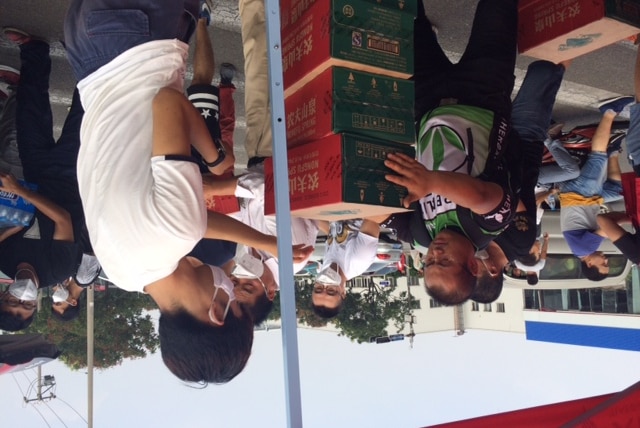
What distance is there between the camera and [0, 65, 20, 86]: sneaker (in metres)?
2.85

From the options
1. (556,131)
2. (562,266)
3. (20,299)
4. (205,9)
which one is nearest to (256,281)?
(20,299)

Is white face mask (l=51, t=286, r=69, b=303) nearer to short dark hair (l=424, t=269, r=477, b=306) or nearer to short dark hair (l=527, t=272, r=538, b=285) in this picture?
short dark hair (l=424, t=269, r=477, b=306)

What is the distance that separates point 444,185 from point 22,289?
6.59ft

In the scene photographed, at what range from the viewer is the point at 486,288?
9.45 feet

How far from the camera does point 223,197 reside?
262 centimetres

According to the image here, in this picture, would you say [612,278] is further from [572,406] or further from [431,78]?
[572,406]

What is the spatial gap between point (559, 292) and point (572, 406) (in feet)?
14.7

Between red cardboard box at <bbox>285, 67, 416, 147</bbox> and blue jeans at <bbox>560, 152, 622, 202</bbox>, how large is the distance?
275cm

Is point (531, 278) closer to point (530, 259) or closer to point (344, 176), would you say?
point (530, 259)

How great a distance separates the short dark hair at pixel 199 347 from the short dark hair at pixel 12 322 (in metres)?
1.06

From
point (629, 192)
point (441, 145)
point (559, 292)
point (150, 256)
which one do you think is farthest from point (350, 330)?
point (150, 256)

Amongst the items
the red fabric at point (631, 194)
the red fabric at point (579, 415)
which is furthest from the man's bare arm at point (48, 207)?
the red fabric at point (631, 194)

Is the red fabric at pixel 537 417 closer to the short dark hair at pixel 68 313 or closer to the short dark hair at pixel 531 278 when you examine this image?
the short dark hair at pixel 68 313

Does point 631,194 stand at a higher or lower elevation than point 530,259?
higher
